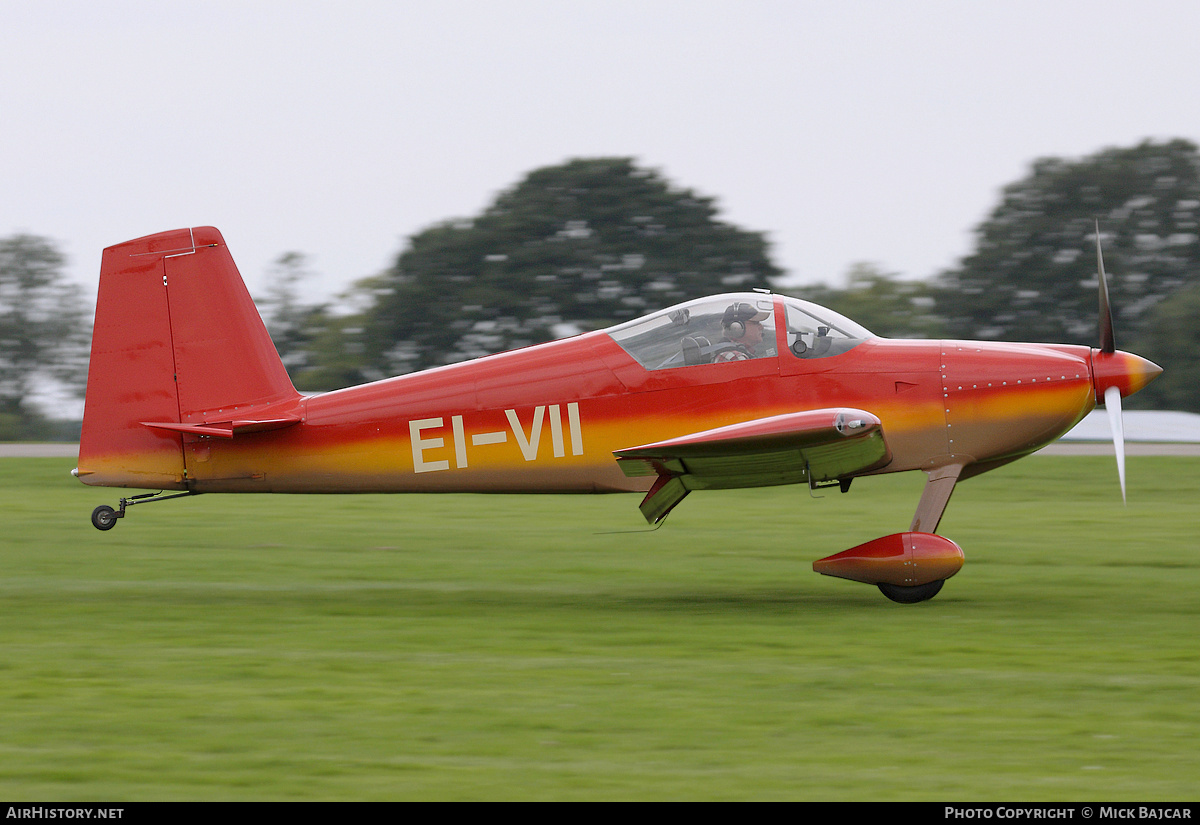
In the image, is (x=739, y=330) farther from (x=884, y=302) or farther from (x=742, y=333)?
(x=884, y=302)

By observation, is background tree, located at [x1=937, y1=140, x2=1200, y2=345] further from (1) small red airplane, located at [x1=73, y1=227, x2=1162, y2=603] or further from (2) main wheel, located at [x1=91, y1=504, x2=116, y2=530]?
(2) main wheel, located at [x1=91, y1=504, x2=116, y2=530]

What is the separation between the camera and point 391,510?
17.6 metres

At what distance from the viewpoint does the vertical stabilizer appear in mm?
9938

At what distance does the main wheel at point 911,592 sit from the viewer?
9266 millimetres

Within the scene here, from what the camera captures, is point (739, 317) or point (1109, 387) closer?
point (1109, 387)

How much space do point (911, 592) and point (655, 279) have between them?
121 ft

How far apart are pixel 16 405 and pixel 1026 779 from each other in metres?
51.1

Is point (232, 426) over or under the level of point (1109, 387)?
over

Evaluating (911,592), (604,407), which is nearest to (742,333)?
(604,407)

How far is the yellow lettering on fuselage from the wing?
45 cm

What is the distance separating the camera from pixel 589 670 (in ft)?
23.4

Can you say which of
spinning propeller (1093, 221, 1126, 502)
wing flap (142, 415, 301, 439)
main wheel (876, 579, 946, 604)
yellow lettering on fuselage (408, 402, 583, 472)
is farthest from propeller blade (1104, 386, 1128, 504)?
wing flap (142, 415, 301, 439)

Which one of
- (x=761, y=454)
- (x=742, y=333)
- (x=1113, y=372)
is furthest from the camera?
(x=742, y=333)
